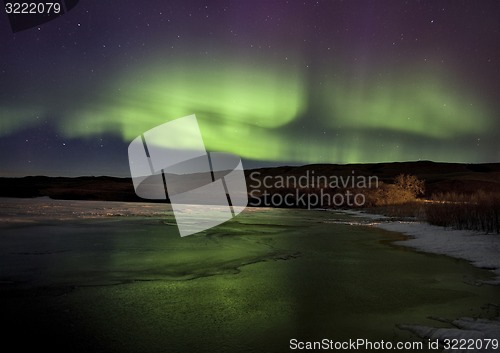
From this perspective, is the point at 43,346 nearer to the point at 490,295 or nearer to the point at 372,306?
the point at 372,306

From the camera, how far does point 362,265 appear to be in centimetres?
1140

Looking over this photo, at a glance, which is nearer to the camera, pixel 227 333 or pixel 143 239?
pixel 227 333

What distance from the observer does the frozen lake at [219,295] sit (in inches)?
Result: 216

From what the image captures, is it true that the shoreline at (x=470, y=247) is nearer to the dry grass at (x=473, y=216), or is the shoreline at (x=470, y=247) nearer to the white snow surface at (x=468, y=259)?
the white snow surface at (x=468, y=259)

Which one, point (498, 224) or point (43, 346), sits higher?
point (43, 346)

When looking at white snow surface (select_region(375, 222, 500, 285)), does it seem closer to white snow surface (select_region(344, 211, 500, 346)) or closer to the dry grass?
white snow surface (select_region(344, 211, 500, 346))

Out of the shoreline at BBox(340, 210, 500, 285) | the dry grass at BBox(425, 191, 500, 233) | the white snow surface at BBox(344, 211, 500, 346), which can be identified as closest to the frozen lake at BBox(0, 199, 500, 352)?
the white snow surface at BBox(344, 211, 500, 346)

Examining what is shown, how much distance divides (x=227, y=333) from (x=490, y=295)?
6078mm

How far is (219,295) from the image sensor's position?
7.67 m

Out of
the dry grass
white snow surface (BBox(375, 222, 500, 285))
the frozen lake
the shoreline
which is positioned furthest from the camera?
the dry grass

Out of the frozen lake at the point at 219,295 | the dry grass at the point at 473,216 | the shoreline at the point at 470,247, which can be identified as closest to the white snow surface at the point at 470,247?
the shoreline at the point at 470,247

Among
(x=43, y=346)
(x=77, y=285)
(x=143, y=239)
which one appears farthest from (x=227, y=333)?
(x=143, y=239)

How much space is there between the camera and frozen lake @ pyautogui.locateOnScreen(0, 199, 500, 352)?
5496 millimetres

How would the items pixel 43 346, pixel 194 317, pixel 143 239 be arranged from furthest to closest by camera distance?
pixel 143 239 → pixel 194 317 → pixel 43 346
